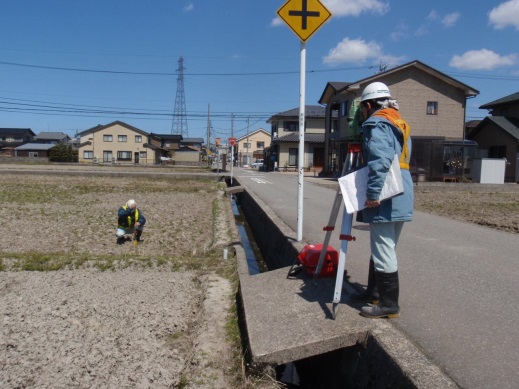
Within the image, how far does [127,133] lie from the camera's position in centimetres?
6359

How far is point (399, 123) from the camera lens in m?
3.18

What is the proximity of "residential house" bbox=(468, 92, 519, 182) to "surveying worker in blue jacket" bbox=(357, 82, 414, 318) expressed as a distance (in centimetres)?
2318

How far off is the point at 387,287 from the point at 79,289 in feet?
11.0

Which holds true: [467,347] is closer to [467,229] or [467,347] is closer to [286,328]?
[286,328]

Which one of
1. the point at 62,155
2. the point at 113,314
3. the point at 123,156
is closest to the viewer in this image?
the point at 113,314

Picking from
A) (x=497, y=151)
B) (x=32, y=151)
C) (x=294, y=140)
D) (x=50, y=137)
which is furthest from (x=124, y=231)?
(x=50, y=137)

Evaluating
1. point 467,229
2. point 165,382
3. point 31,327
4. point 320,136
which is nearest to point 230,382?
point 165,382

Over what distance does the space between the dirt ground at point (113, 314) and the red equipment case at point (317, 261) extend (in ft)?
2.97

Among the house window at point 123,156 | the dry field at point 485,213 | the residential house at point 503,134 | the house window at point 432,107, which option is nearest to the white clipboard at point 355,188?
the dry field at point 485,213

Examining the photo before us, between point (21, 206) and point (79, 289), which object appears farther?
point (21, 206)

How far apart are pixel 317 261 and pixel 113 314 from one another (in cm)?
197

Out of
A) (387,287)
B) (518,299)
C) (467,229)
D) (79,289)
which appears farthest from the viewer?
(467,229)

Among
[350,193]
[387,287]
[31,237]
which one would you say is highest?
[350,193]

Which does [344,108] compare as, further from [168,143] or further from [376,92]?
[168,143]
